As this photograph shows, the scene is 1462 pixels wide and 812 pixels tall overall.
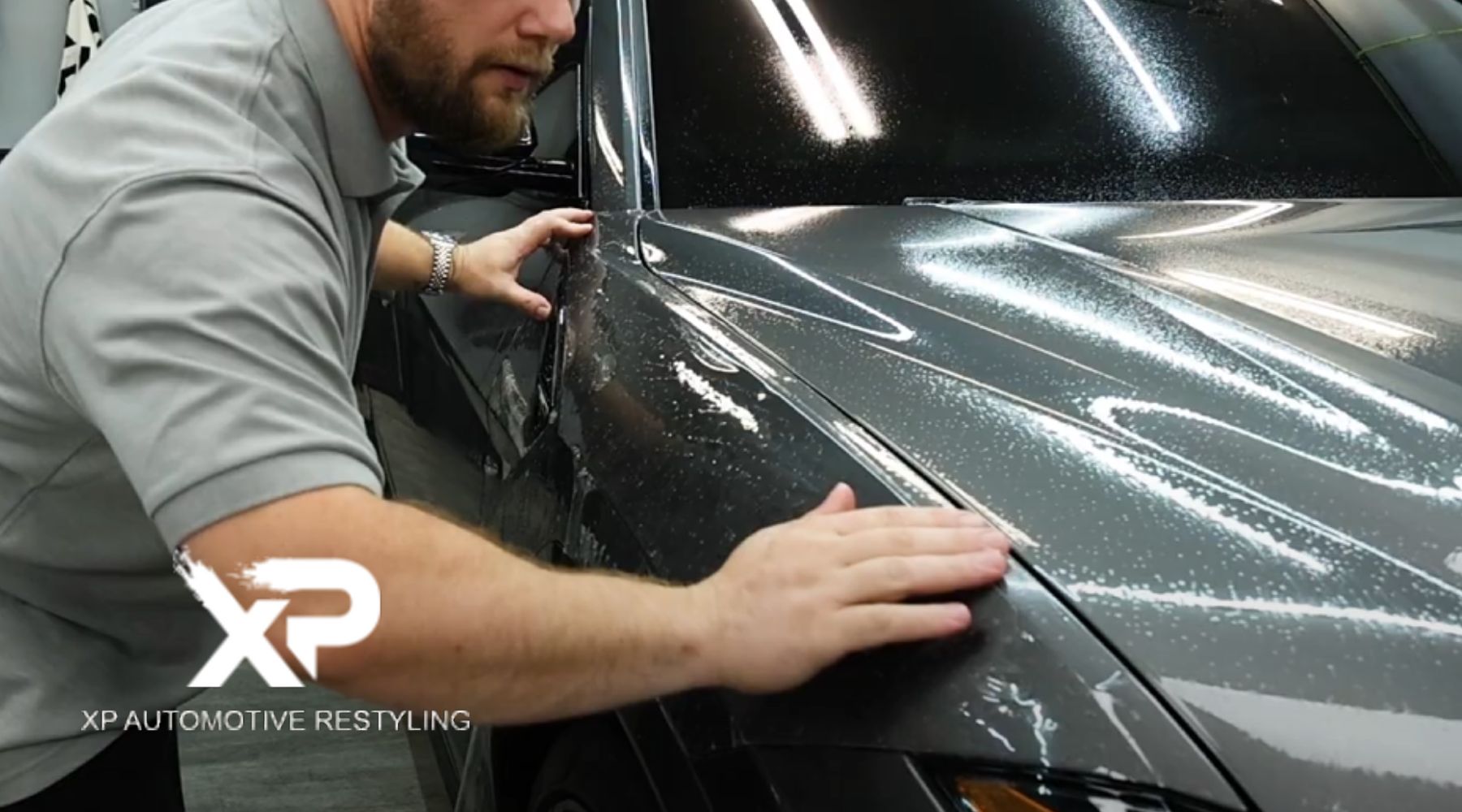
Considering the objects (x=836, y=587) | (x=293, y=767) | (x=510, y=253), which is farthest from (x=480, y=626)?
(x=293, y=767)

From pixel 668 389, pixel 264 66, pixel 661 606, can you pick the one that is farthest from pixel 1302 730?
pixel 264 66

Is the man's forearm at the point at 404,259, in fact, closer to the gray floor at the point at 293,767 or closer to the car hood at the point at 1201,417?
the car hood at the point at 1201,417

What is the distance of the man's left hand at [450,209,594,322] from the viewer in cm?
159

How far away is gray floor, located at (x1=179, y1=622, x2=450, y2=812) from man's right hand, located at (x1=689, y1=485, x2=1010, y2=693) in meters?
1.34

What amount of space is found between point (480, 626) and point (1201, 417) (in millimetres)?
536

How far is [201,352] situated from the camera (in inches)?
32.4

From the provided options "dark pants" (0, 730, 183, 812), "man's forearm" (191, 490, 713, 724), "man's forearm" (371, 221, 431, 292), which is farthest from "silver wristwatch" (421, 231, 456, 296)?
"man's forearm" (191, 490, 713, 724)

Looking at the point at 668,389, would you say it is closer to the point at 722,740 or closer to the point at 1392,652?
the point at 722,740

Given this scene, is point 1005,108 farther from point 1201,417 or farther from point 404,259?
point 1201,417

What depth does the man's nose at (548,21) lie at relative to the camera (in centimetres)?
108

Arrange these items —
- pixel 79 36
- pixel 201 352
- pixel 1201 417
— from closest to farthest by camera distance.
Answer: pixel 201 352 → pixel 1201 417 → pixel 79 36

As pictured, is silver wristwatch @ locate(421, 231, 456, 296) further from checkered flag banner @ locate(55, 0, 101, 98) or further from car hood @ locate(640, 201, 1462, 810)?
checkered flag banner @ locate(55, 0, 101, 98)

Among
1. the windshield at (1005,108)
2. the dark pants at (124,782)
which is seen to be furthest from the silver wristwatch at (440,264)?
the dark pants at (124,782)

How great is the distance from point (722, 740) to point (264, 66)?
55 cm
